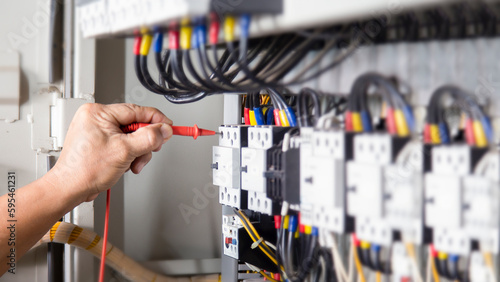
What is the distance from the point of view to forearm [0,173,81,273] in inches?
47.2

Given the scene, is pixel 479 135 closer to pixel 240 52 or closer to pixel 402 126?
pixel 402 126

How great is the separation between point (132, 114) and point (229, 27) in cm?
56

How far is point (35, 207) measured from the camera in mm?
1202

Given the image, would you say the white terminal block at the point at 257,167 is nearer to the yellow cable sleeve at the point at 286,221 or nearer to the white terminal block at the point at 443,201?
the yellow cable sleeve at the point at 286,221

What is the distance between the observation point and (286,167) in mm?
938

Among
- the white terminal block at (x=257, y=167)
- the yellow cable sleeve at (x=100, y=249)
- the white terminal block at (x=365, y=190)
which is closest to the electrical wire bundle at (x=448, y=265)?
the white terminal block at (x=365, y=190)

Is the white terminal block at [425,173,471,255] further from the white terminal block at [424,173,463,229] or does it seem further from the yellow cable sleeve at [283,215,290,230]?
the yellow cable sleeve at [283,215,290,230]

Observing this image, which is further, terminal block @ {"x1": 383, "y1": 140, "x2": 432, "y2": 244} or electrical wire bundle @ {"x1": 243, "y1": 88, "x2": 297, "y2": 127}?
electrical wire bundle @ {"x1": 243, "y1": 88, "x2": 297, "y2": 127}

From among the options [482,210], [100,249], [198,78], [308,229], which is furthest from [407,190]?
[100,249]

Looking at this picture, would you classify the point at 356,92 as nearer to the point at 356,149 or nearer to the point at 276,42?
the point at 356,149

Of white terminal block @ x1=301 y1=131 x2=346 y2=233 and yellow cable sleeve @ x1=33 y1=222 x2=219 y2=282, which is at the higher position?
white terminal block @ x1=301 y1=131 x2=346 y2=233

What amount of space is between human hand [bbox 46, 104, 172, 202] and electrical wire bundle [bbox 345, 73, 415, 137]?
51 cm

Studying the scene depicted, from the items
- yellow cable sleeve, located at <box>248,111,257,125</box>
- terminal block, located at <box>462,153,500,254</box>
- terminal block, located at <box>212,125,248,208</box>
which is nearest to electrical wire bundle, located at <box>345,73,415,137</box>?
terminal block, located at <box>462,153,500,254</box>

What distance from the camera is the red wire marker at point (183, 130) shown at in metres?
1.16
